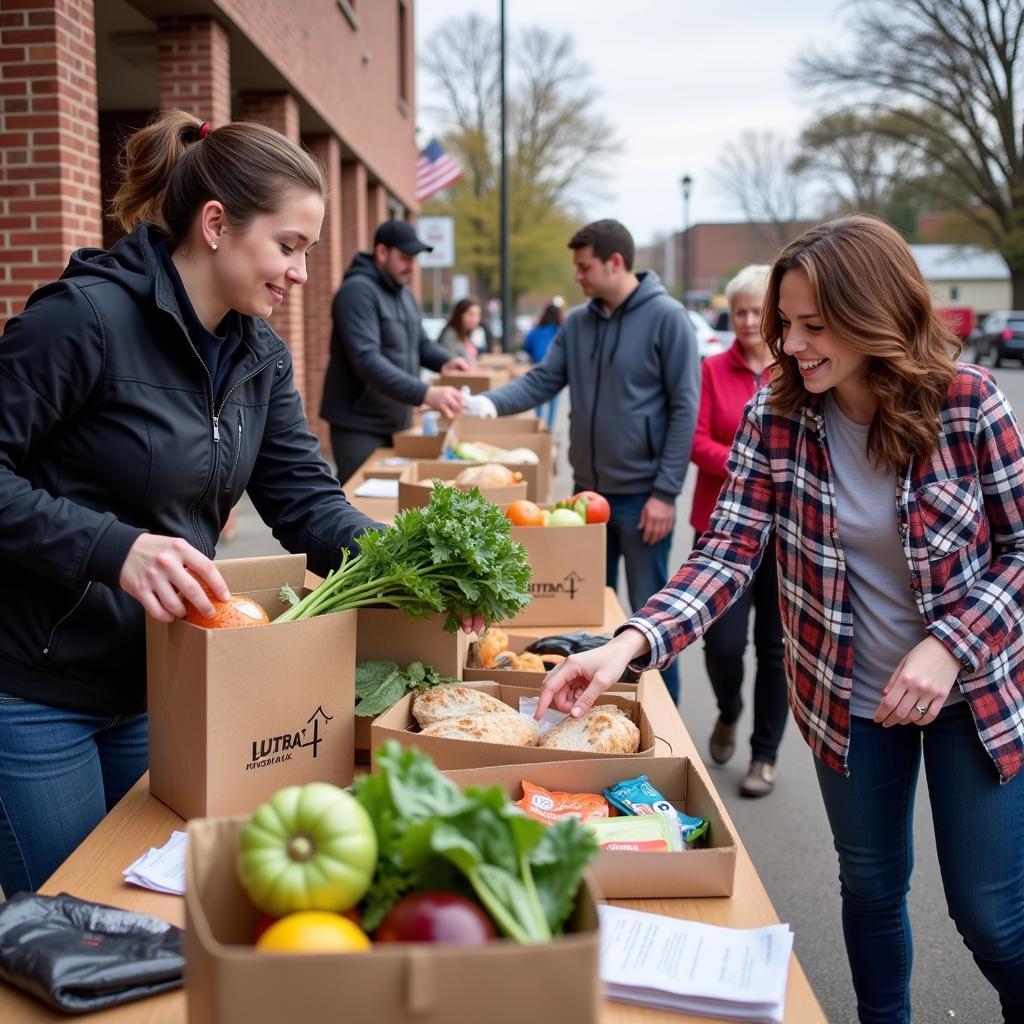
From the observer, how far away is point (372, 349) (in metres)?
6.16

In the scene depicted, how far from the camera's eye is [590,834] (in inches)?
46.4

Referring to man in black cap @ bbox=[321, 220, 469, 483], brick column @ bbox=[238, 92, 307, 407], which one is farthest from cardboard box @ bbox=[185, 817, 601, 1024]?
brick column @ bbox=[238, 92, 307, 407]

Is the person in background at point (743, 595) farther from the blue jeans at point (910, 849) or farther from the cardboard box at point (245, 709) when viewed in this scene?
the cardboard box at point (245, 709)

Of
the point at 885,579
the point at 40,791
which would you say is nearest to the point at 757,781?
the point at 885,579

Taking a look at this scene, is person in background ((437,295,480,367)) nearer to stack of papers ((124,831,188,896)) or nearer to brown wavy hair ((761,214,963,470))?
brown wavy hair ((761,214,963,470))

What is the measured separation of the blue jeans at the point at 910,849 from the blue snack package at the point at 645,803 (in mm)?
697

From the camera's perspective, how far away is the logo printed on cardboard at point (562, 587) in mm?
3447

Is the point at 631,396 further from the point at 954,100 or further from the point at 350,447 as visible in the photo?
the point at 954,100

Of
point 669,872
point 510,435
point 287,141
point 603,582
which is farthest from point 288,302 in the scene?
point 669,872

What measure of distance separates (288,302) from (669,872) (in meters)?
8.73

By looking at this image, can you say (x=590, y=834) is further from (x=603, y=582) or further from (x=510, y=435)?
(x=510, y=435)

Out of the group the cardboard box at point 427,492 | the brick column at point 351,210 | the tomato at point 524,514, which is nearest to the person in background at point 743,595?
the cardboard box at point 427,492

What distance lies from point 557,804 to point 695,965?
0.37 meters

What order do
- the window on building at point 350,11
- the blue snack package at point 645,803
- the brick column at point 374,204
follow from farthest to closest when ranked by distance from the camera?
the brick column at point 374,204, the window on building at point 350,11, the blue snack package at point 645,803
